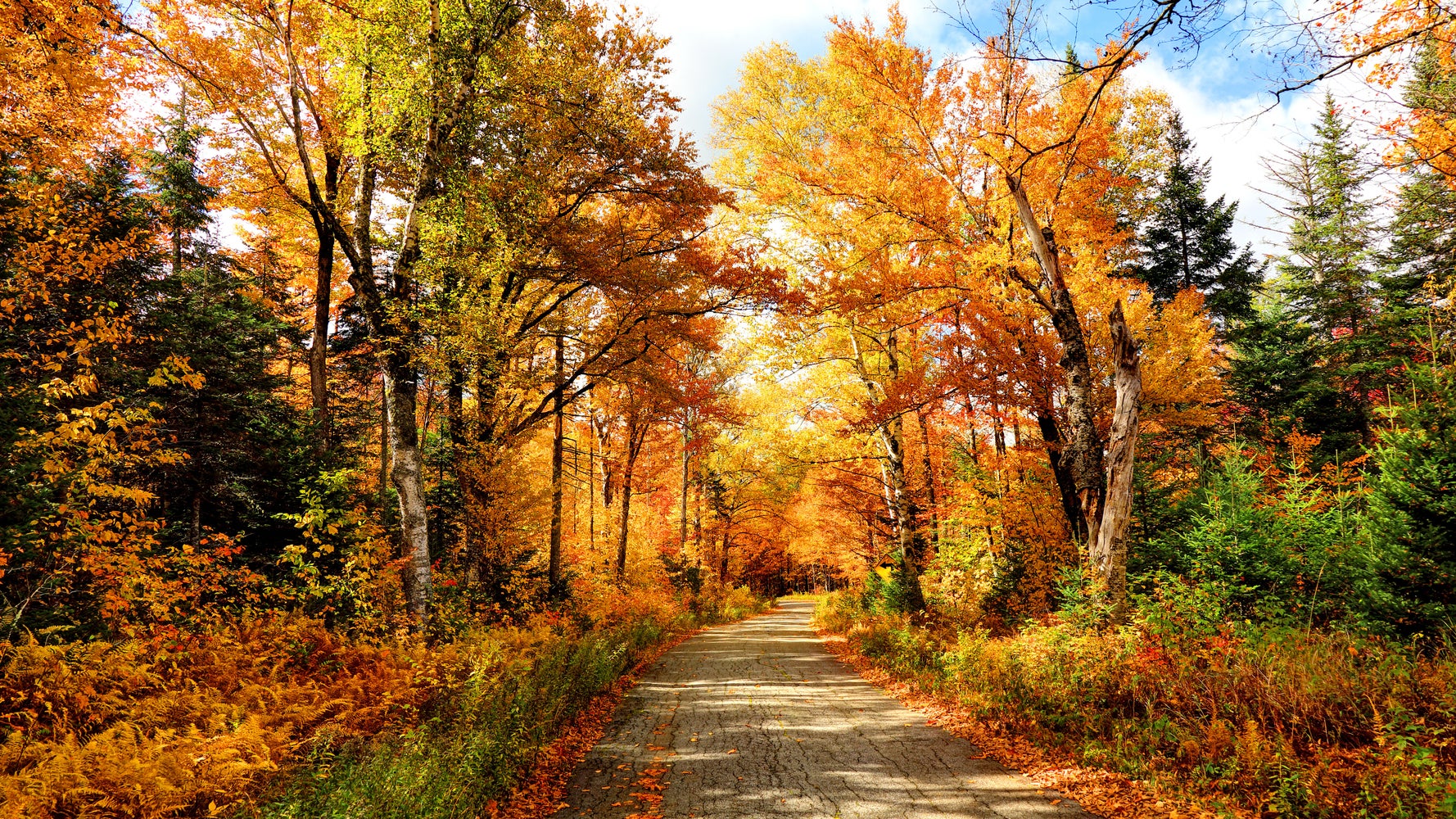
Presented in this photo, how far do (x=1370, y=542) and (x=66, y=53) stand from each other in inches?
708

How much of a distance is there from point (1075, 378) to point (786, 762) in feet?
22.7

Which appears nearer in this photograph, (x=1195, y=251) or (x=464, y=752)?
(x=464, y=752)

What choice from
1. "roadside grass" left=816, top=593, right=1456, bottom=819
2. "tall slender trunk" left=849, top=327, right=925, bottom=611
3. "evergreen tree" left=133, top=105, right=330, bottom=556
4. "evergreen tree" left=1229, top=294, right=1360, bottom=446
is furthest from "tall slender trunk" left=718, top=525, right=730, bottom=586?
"roadside grass" left=816, top=593, right=1456, bottom=819

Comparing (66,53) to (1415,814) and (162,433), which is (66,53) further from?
(1415,814)

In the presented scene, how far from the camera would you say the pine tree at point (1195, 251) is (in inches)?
896

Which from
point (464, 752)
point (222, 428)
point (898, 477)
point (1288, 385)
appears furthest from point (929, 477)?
point (222, 428)

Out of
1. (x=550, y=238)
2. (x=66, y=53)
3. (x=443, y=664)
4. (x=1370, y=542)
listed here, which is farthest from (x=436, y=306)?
(x=1370, y=542)

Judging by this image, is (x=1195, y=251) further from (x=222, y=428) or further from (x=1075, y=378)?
(x=222, y=428)

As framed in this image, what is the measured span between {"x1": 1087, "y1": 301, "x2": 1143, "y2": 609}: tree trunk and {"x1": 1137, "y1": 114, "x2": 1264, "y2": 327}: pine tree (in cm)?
1823

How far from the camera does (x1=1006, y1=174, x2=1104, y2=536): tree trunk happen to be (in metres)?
8.93

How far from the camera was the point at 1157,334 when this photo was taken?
13227 mm

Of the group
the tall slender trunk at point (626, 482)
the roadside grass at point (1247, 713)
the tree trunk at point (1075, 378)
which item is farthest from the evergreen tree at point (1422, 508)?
the tall slender trunk at point (626, 482)

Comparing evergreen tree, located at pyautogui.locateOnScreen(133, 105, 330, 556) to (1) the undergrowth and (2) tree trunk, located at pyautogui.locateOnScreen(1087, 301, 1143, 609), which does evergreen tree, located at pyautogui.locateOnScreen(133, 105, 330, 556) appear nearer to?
(1) the undergrowth

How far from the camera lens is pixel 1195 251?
76.0 feet
